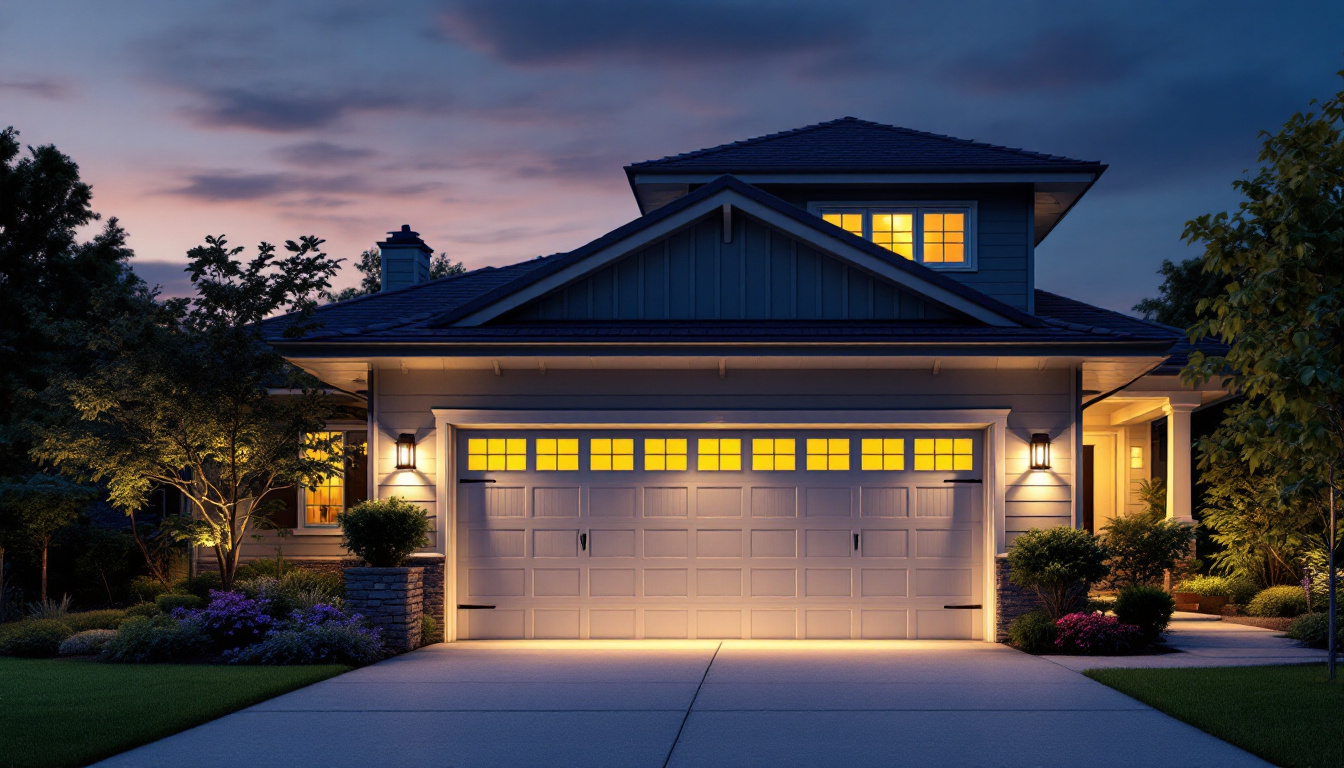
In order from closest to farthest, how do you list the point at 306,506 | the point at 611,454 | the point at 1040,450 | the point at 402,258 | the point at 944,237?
the point at 1040,450 → the point at 611,454 → the point at 944,237 → the point at 306,506 → the point at 402,258

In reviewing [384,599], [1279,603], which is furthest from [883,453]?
[1279,603]

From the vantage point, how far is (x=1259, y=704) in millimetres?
7840

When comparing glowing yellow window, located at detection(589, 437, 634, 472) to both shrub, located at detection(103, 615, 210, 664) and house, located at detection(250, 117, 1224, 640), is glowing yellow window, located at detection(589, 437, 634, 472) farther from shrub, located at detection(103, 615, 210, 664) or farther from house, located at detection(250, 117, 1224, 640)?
shrub, located at detection(103, 615, 210, 664)

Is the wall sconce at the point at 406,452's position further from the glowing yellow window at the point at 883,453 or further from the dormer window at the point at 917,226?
the dormer window at the point at 917,226

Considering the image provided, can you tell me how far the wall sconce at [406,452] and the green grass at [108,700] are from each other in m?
3.08

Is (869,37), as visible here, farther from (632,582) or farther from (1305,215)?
(1305,215)

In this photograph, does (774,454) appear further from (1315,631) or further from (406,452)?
(1315,631)

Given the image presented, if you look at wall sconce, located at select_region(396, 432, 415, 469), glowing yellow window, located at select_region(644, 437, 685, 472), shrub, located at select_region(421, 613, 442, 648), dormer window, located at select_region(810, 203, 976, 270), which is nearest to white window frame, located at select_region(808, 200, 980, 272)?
dormer window, located at select_region(810, 203, 976, 270)

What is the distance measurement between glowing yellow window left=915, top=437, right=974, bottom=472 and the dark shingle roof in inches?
186

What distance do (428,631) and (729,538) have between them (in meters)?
3.60

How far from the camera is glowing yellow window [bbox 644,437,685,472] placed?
1267 centimetres

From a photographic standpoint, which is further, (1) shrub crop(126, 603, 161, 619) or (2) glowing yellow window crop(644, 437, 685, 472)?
(2) glowing yellow window crop(644, 437, 685, 472)

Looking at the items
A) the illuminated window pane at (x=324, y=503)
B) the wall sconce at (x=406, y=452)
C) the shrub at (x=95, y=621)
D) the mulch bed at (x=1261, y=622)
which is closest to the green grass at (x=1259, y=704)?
the mulch bed at (x=1261, y=622)

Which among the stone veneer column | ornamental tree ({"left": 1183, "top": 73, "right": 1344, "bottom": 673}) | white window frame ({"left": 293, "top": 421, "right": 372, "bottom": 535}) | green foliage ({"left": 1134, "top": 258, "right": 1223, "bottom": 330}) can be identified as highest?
green foliage ({"left": 1134, "top": 258, "right": 1223, "bottom": 330})
